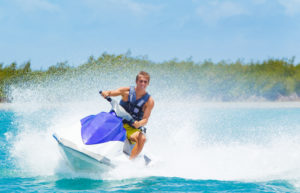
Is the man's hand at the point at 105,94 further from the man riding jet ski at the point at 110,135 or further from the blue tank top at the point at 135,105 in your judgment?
the blue tank top at the point at 135,105

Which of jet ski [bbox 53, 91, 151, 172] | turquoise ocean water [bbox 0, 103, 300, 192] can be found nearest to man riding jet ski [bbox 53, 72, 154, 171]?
jet ski [bbox 53, 91, 151, 172]

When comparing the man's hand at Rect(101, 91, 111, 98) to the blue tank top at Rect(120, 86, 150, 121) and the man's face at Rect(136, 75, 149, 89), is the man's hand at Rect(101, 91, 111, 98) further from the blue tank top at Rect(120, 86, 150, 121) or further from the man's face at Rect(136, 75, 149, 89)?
the man's face at Rect(136, 75, 149, 89)

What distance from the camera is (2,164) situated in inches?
221

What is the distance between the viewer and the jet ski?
170 inches

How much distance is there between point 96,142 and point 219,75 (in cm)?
2227

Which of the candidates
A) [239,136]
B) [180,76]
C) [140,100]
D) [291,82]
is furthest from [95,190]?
[291,82]

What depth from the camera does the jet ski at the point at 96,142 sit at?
4320 mm

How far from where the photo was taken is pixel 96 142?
4.39 m

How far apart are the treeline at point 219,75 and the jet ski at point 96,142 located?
16531 millimetres

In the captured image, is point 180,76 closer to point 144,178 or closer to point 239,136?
point 239,136

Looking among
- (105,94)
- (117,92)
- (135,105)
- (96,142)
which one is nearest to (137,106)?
(135,105)

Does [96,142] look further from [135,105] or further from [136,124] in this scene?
[135,105]

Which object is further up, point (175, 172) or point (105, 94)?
point (105, 94)

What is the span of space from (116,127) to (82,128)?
394 millimetres
